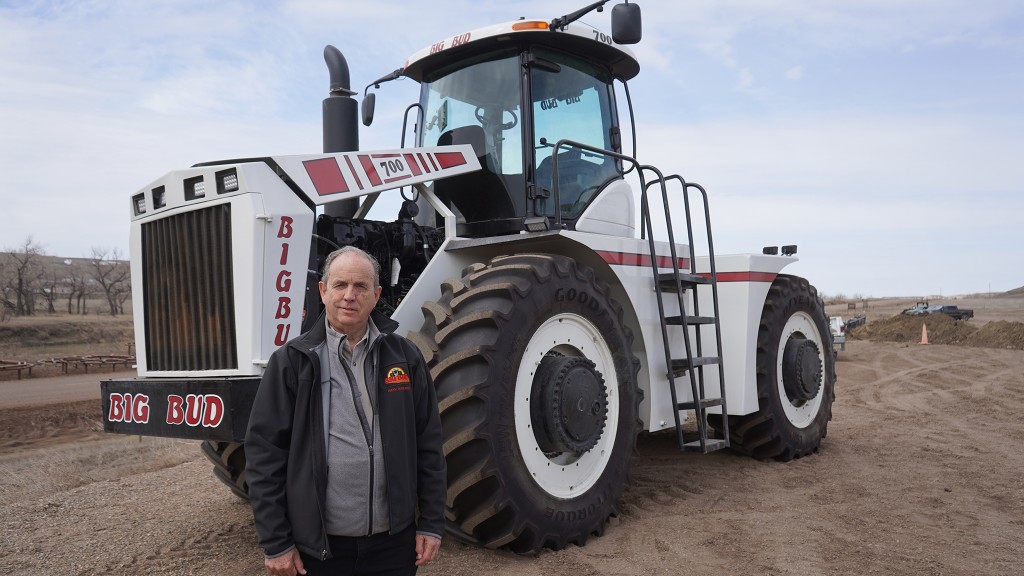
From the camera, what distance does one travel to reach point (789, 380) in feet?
23.1

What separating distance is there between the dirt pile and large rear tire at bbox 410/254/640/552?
786 inches

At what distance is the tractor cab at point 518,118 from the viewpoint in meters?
5.36

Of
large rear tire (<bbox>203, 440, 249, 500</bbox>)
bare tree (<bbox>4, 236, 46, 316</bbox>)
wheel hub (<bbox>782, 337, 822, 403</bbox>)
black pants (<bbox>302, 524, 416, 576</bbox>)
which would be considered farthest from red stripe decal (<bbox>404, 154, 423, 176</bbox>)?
bare tree (<bbox>4, 236, 46, 316</bbox>)

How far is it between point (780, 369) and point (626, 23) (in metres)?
3.75

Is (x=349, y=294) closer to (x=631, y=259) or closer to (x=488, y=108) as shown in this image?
(x=631, y=259)

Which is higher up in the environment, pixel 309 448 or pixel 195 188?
pixel 195 188

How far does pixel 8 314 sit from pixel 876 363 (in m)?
37.0

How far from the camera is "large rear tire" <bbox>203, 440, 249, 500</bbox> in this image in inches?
194

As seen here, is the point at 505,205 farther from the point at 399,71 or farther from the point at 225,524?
the point at 225,524

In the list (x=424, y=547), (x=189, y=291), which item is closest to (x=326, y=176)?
(x=189, y=291)

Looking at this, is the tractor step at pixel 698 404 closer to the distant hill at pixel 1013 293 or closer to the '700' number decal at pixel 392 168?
the '700' number decal at pixel 392 168

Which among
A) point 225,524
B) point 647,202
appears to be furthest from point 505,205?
point 225,524

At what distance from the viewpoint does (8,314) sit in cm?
3572

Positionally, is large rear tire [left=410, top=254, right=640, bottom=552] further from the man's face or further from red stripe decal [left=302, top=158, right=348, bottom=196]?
the man's face
